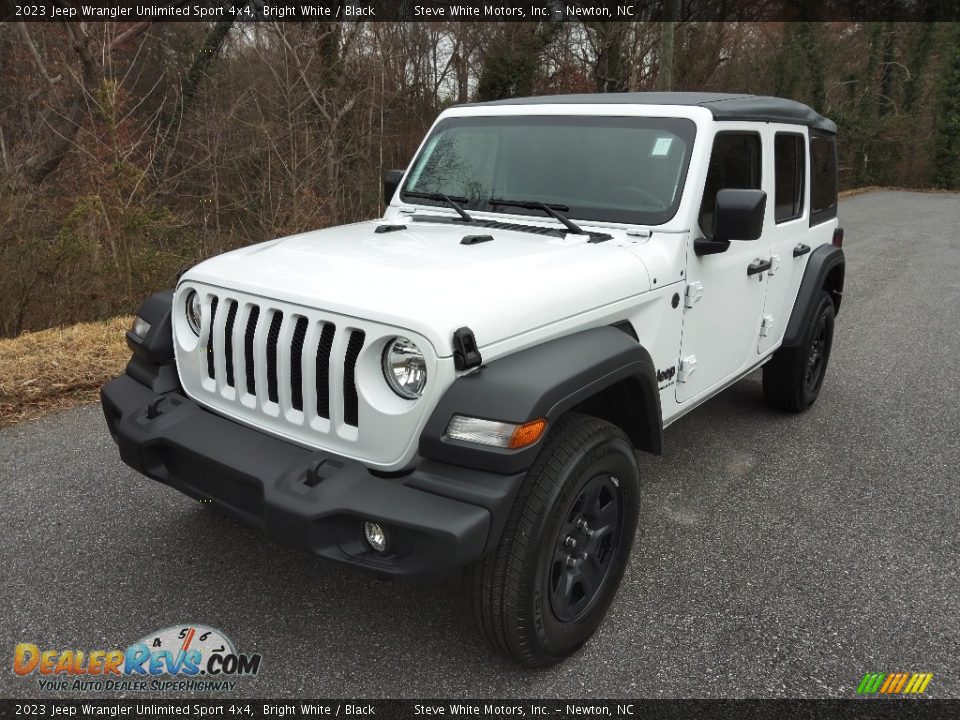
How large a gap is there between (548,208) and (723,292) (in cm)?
94

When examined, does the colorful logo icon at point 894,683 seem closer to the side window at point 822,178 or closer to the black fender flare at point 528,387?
the black fender flare at point 528,387

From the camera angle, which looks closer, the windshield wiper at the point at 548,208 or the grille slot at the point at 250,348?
the grille slot at the point at 250,348

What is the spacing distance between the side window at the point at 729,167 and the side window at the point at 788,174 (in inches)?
10.9

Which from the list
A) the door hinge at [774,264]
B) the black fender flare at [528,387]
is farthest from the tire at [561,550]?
the door hinge at [774,264]

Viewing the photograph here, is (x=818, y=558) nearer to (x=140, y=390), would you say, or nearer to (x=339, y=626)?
(x=339, y=626)

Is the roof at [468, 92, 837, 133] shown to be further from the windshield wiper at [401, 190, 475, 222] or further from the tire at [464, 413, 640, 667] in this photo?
the tire at [464, 413, 640, 667]

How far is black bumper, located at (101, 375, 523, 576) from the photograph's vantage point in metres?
2.09

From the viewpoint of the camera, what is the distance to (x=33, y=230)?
704 cm

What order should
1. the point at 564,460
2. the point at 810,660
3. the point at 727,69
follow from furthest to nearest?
the point at 727,69
the point at 810,660
the point at 564,460

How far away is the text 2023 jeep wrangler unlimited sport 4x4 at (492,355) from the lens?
220 cm

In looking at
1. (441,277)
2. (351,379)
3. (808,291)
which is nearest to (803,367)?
(808,291)

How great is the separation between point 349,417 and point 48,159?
10.7 meters


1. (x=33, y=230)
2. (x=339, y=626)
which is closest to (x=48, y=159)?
(x=33, y=230)

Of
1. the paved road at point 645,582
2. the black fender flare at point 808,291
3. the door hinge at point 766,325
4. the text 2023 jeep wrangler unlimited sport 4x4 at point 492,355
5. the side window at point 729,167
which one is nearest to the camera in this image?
the text 2023 jeep wrangler unlimited sport 4x4 at point 492,355
